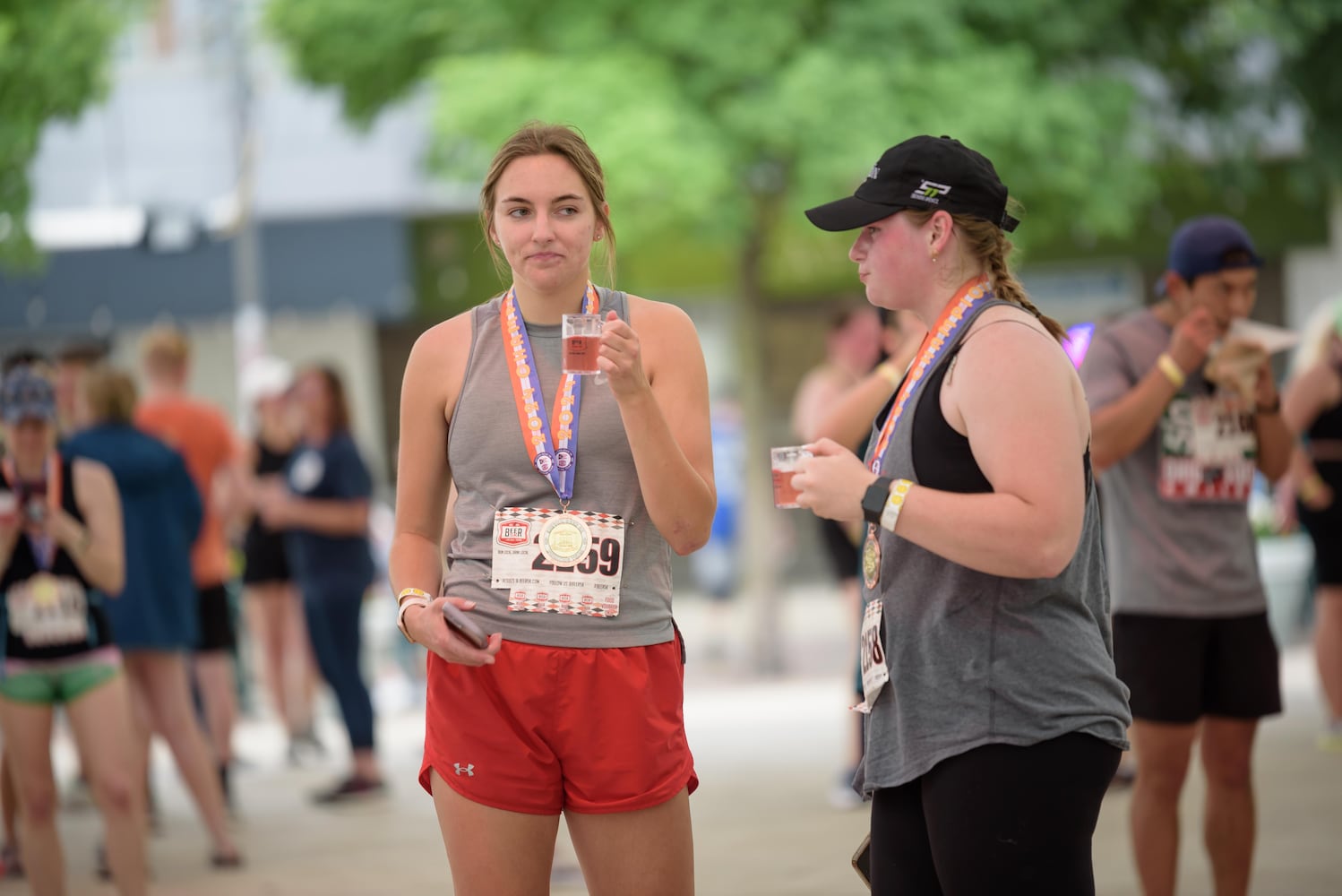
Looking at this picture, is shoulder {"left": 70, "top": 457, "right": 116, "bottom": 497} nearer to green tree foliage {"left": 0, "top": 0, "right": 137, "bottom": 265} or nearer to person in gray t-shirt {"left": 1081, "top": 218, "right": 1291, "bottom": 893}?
green tree foliage {"left": 0, "top": 0, "right": 137, "bottom": 265}

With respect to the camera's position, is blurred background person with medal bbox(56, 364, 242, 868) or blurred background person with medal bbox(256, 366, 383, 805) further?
blurred background person with medal bbox(256, 366, 383, 805)

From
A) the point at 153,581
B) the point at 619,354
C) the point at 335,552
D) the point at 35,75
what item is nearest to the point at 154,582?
the point at 153,581

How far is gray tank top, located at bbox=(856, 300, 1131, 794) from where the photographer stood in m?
2.85

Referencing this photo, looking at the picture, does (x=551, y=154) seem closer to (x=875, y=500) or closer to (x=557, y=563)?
(x=557, y=563)

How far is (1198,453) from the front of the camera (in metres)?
4.82

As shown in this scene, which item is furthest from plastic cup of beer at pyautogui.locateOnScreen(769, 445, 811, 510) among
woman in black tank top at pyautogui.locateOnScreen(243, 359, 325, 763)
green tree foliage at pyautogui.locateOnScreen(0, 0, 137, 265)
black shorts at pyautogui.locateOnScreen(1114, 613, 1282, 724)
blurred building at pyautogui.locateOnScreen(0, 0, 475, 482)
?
blurred building at pyautogui.locateOnScreen(0, 0, 475, 482)

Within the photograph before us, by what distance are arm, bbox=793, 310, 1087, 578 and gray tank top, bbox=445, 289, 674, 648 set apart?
48cm

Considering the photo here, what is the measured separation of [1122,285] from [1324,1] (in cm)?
824

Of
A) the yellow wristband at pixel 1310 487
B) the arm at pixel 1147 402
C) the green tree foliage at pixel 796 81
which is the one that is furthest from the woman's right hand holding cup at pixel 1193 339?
the green tree foliage at pixel 796 81

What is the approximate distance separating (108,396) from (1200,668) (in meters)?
4.77

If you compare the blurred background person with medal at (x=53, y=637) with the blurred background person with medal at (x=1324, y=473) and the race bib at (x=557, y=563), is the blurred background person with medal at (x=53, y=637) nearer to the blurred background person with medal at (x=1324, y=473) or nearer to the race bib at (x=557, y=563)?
the race bib at (x=557, y=563)

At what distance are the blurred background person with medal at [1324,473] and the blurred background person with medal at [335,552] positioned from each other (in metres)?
4.82

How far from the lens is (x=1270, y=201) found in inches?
765

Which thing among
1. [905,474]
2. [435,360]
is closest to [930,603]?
[905,474]
